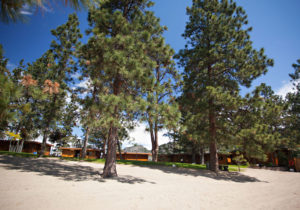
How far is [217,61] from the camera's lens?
13195 millimetres

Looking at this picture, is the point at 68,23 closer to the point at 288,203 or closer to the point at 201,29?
the point at 201,29

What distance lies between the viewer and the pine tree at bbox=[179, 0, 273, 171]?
11.9 meters

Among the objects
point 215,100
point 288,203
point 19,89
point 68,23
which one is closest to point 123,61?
point 19,89

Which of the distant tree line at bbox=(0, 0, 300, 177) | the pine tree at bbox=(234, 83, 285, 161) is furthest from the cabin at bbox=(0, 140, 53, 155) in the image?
the pine tree at bbox=(234, 83, 285, 161)

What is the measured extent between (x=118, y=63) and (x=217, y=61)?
948 cm

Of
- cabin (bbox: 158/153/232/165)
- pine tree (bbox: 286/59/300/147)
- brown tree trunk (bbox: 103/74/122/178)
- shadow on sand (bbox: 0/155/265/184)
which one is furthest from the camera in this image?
cabin (bbox: 158/153/232/165)

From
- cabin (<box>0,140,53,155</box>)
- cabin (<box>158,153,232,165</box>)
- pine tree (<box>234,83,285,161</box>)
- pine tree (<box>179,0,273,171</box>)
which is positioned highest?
pine tree (<box>179,0,273,171</box>)

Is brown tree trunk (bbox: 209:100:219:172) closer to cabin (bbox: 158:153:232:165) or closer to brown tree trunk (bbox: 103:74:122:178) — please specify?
brown tree trunk (bbox: 103:74:122:178)

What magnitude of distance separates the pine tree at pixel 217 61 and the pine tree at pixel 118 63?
5.60 metres

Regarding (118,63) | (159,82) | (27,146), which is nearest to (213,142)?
(159,82)

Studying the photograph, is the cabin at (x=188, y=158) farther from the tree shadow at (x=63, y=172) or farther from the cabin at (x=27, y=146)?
the cabin at (x=27, y=146)

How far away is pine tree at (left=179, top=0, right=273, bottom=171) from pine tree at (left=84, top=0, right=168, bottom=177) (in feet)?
18.4

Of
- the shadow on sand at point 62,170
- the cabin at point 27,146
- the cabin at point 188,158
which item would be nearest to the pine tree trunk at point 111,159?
the shadow on sand at point 62,170

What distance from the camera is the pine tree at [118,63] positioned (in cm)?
732
